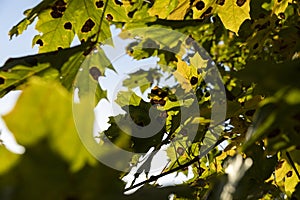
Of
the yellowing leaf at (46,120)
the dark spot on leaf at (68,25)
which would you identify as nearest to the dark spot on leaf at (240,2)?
the dark spot on leaf at (68,25)

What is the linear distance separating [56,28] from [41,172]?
1099 mm

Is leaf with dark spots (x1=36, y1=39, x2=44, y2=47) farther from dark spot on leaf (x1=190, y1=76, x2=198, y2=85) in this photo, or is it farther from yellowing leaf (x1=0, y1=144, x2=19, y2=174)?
yellowing leaf (x1=0, y1=144, x2=19, y2=174)

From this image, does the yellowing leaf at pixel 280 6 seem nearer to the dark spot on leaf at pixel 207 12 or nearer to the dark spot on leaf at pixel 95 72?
the dark spot on leaf at pixel 207 12

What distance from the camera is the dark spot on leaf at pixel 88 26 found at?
140 cm

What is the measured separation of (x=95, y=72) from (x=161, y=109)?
207 millimetres

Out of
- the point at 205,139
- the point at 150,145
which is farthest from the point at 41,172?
the point at 205,139

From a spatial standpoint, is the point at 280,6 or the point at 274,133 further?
the point at 280,6

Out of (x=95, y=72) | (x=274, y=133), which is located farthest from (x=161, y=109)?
(x=274, y=133)

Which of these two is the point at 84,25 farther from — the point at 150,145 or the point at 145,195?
the point at 145,195

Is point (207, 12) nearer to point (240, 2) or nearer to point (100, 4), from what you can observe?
point (240, 2)

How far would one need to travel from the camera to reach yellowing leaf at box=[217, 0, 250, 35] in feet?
4.29

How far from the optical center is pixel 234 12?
4.35 feet

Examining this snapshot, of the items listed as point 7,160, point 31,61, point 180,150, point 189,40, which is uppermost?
point 7,160

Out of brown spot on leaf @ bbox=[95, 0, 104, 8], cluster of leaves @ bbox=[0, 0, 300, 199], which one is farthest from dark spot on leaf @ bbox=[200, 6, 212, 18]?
brown spot on leaf @ bbox=[95, 0, 104, 8]
